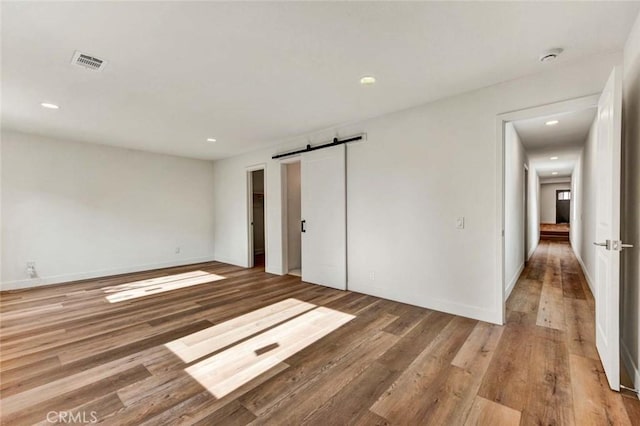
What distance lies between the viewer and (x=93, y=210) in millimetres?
5223

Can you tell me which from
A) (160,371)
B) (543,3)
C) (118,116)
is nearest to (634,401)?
(543,3)

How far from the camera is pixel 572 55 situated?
238 centimetres

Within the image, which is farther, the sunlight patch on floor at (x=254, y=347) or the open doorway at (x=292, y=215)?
the open doorway at (x=292, y=215)

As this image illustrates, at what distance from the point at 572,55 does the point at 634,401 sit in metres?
2.65

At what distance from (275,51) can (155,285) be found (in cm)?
431

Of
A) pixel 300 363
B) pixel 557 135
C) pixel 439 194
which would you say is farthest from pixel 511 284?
pixel 300 363

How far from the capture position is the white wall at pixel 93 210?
452 centimetres

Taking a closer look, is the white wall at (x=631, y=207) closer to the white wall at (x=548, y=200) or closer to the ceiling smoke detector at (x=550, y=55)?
the ceiling smoke detector at (x=550, y=55)

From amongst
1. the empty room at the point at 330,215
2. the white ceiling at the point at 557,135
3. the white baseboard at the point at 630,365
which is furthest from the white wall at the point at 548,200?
the white baseboard at the point at 630,365

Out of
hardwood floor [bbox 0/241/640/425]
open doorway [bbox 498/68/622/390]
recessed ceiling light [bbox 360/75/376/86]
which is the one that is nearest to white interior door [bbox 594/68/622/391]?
open doorway [bbox 498/68/622/390]

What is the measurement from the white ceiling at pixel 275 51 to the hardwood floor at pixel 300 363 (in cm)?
256

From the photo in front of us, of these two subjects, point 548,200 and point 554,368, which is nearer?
point 554,368

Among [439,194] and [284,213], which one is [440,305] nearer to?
[439,194]

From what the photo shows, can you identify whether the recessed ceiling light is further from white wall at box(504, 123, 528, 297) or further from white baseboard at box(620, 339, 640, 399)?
white baseboard at box(620, 339, 640, 399)
